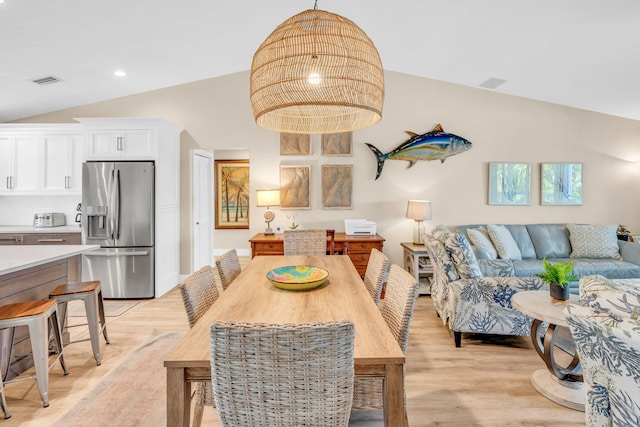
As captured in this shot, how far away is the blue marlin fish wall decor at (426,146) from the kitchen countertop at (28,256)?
3615 mm

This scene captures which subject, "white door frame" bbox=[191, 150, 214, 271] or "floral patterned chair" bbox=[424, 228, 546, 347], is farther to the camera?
"white door frame" bbox=[191, 150, 214, 271]

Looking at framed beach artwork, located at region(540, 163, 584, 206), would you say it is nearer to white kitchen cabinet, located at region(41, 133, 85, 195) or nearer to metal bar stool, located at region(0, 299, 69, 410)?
metal bar stool, located at region(0, 299, 69, 410)

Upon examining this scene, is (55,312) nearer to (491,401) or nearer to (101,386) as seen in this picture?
(101,386)

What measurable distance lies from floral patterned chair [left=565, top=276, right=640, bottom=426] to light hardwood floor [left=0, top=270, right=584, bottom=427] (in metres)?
0.92

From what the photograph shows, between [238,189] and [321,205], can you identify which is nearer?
[321,205]

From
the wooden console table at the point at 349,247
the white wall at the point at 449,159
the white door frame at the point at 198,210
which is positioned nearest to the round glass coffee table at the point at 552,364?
the wooden console table at the point at 349,247

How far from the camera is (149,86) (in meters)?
4.62

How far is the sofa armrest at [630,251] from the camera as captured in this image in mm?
4032

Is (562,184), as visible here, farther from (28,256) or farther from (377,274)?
(28,256)

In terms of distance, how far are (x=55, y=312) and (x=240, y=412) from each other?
2.06 meters

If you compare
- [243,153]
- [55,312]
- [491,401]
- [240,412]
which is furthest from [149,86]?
[491,401]

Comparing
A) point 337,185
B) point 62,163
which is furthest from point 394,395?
point 62,163

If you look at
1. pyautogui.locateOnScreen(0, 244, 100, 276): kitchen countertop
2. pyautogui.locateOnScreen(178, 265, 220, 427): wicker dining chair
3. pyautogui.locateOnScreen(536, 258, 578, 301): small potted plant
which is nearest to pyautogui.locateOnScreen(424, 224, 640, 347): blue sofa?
pyautogui.locateOnScreen(536, 258, 578, 301): small potted plant

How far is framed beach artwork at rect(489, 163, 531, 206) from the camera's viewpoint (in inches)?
189
